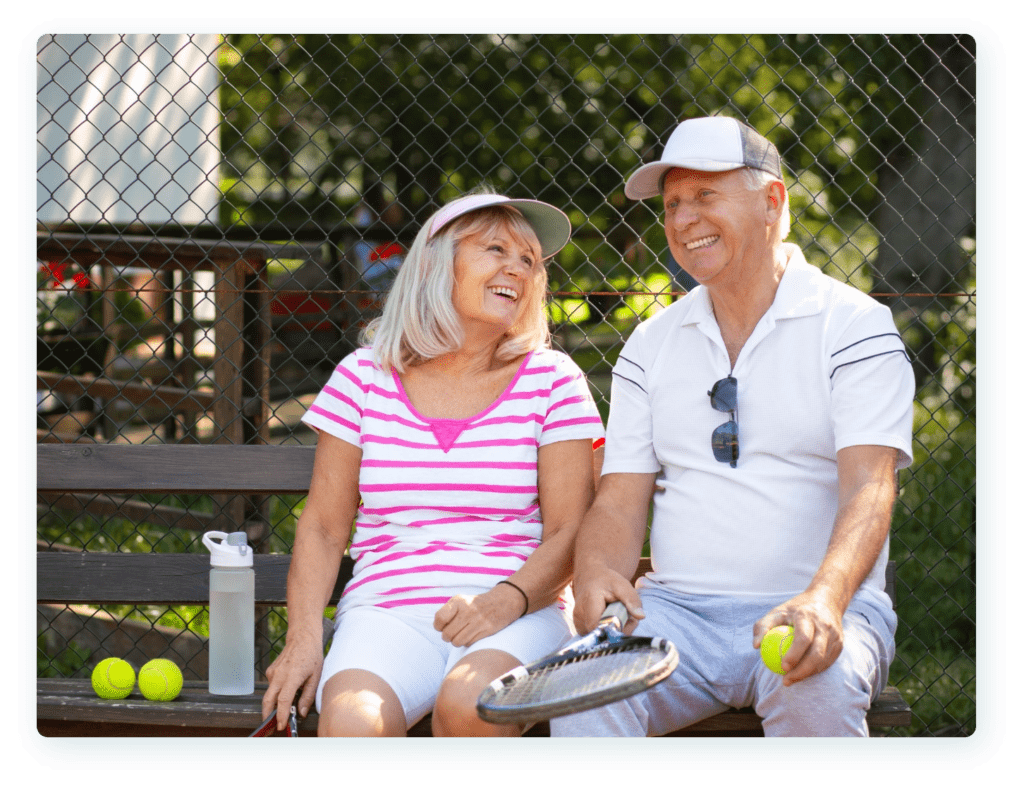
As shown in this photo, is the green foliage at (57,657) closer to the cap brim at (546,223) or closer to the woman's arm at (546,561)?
the woman's arm at (546,561)

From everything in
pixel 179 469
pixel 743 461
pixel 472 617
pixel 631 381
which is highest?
pixel 631 381

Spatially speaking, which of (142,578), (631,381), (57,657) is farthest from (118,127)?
(631,381)

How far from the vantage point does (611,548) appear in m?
2.58

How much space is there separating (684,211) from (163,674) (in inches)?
68.7

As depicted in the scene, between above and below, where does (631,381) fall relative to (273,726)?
above

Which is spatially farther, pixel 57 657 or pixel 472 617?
pixel 57 657

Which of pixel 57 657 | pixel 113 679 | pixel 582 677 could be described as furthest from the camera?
pixel 57 657

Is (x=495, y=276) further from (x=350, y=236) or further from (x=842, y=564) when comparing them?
(x=350, y=236)

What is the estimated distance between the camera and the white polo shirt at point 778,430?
2438 millimetres

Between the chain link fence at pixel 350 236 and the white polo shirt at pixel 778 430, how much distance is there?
75 cm

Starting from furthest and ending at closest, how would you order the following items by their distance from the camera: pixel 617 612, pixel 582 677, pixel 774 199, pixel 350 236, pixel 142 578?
pixel 350 236, pixel 142 578, pixel 774 199, pixel 617 612, pixel 582 677

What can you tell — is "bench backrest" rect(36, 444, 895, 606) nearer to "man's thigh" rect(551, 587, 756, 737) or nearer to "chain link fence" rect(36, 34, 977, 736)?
"chain link fence" rect(36, 34, 977, 736)

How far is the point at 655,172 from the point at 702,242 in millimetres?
241

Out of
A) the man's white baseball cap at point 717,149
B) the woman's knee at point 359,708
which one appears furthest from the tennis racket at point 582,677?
the man's white baseball cap at point 717,149
